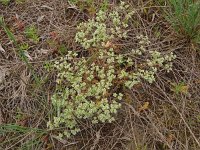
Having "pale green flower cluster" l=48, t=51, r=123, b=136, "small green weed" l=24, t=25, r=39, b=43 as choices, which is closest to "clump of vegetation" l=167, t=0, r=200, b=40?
"pale green flower cluster" l=48, t=51, r=123, b=136

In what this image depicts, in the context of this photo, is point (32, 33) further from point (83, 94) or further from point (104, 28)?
point (83, 94)

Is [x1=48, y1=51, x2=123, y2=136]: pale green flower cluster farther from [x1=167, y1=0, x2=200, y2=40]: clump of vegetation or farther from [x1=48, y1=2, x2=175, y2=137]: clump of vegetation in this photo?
[x1=167, y1=0, x2=200, y2=40]: clump of vegetation

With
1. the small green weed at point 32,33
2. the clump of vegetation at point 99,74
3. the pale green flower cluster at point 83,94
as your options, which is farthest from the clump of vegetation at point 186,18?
the small green weed at point 32,33

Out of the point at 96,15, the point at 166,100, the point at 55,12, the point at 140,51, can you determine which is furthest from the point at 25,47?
the point at 166,100

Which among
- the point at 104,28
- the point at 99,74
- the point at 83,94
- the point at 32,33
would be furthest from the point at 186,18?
the point at 32,33

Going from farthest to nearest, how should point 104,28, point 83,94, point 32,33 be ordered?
point 32,33 < point 104,28 < point 83,94

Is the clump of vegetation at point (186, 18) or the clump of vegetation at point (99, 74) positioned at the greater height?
the clump of vegetation at point (186, 18)

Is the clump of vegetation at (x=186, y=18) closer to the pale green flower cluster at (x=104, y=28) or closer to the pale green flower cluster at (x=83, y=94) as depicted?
the pale green flower cluster at (x=104, y=28)
